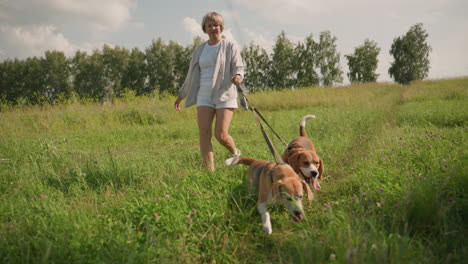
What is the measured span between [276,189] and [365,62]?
167ft

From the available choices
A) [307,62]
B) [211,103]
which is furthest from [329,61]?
[211,103]

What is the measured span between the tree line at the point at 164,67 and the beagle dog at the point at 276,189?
39.0 meters

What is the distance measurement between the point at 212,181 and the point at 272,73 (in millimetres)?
43772

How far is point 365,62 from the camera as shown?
46.6 metres

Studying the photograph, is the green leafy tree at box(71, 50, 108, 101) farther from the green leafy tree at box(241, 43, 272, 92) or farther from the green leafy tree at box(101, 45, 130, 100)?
the green leafy tree at box(241, 43, 272, 92)

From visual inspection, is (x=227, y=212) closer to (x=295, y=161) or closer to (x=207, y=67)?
(x=295, y=161)

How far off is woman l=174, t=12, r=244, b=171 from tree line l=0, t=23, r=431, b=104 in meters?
37.6

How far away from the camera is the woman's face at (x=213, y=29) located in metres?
3.77

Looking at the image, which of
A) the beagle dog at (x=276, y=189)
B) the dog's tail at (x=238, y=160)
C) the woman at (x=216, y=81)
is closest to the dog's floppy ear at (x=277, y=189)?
the beagle dog at (x=276, y=189)

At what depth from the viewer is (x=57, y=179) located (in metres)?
3.57

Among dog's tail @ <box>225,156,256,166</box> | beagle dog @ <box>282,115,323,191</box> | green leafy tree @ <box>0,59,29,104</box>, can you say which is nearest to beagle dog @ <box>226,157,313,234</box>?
dog's tail @ <box>225,156,256,166</box>

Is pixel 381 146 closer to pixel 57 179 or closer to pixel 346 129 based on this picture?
pixel 346 129

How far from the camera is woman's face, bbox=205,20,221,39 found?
3771 millimetres

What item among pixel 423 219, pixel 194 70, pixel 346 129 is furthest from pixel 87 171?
pixel 346 129
